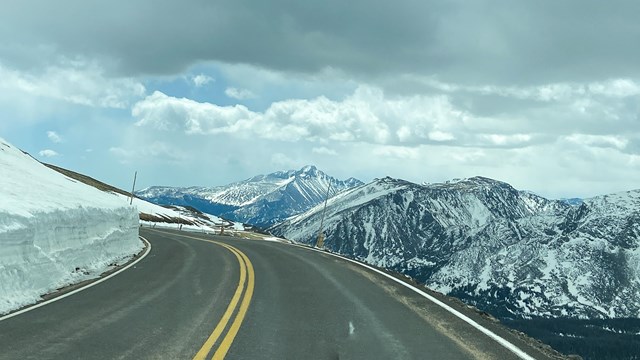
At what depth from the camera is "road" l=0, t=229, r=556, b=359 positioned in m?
8.18

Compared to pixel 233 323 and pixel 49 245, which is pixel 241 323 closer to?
pixel 233 323

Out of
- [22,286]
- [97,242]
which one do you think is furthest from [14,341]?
[97,242]

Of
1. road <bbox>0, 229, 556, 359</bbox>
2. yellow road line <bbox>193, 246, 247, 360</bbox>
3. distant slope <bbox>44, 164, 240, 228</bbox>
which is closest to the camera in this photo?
yellow road line <bbox>193, 246, 247, 360</bbox>

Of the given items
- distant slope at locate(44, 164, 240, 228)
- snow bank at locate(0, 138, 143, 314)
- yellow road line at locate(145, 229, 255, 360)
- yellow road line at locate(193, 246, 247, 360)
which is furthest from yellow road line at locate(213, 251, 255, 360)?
distant slope at locate(44, 164, 240, 228)

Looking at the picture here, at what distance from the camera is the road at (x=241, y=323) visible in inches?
322

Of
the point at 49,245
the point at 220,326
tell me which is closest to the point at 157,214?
the point at 49,245

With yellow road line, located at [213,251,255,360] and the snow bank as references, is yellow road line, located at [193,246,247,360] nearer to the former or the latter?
yellow road line, located at [213,251,255,360]

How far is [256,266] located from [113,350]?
11.9 metres

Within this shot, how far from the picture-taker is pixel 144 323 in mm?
9711

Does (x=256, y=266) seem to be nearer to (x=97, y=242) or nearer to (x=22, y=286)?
(x=97, y=242)

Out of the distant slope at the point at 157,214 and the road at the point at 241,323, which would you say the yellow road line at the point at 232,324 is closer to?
the road at the point at 241,323

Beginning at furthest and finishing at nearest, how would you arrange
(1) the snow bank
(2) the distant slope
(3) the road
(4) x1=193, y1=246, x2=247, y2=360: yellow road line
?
(2) the distant slope < (1) the snow bank < (3) the road < (4) x1=193, y1=246, x2=247, y2=360: yellow road line

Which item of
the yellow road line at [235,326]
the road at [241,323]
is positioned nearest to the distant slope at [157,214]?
the road at [241,323]

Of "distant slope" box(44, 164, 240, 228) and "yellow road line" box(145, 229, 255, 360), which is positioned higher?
"distant slope" box(44, 164, 240, 228)
